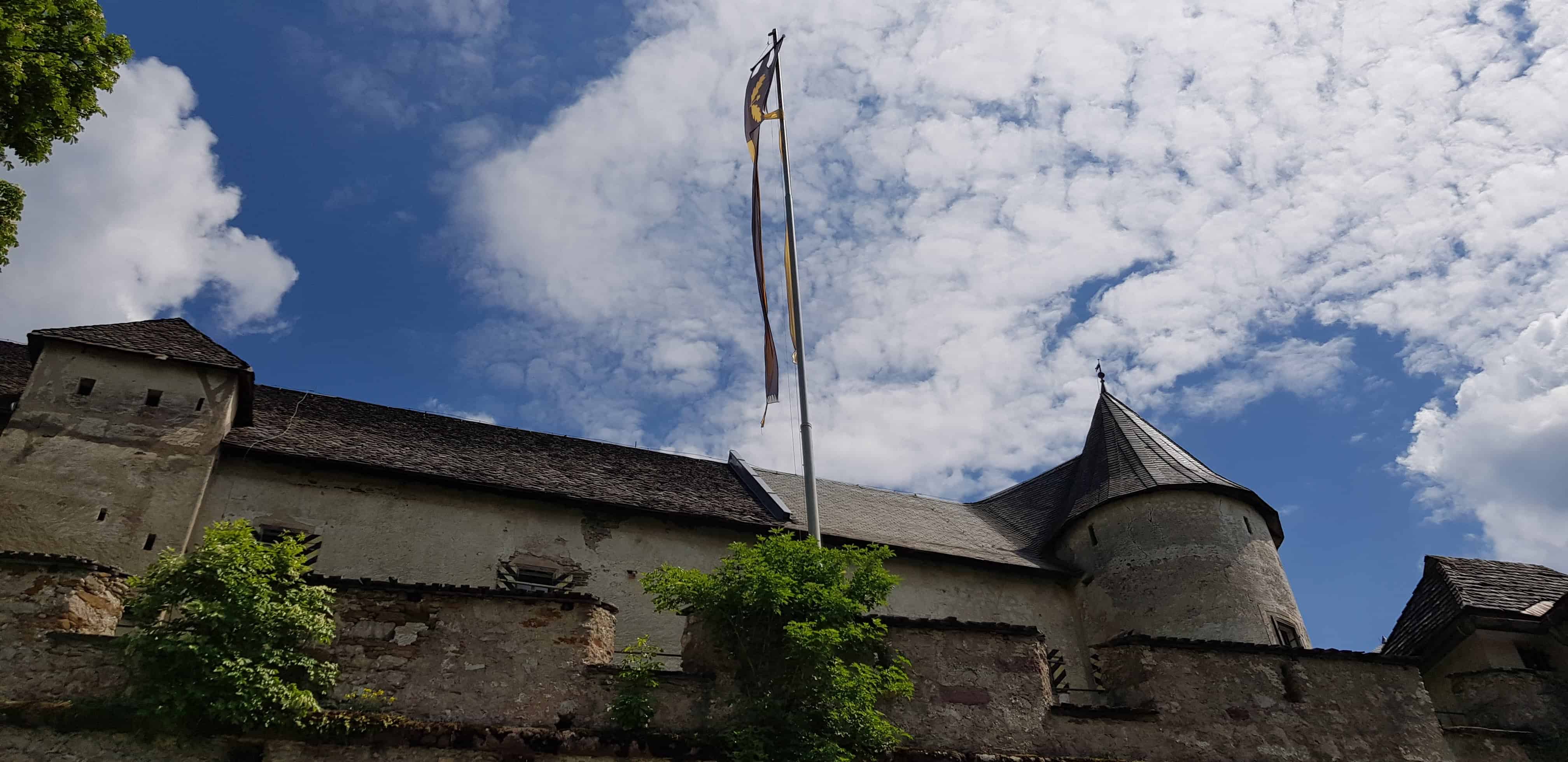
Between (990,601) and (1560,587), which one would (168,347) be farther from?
(1560,587)

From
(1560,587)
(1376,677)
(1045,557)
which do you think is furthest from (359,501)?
(1560,587)

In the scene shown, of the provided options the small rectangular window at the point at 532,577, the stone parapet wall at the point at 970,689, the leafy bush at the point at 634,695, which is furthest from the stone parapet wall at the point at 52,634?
the stone parapet wall at the point at 970,689

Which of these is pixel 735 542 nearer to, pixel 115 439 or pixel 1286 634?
pixel 115 439

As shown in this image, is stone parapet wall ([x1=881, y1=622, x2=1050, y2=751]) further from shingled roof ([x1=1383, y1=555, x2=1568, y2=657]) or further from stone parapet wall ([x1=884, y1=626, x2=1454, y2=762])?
shingled roof ([x1=1383, y1=555, x2=1568, y2=657])

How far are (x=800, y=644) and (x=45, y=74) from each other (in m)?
12.1

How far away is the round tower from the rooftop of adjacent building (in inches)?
3.6

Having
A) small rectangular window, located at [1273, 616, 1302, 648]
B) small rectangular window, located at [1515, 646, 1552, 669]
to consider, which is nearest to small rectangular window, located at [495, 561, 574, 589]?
small rectangular window, located at [1273, 616, 1302, 648]

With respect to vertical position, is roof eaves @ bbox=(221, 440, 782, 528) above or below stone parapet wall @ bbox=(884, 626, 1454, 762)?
above

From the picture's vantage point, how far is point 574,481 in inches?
720

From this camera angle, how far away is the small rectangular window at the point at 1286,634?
1845 cm

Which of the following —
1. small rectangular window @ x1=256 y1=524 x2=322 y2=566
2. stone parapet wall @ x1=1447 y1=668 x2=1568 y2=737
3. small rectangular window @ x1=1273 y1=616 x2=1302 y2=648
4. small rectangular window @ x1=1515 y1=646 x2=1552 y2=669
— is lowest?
stone parapet wall @ x1=1447 y1=668 x2=1568 y2=737

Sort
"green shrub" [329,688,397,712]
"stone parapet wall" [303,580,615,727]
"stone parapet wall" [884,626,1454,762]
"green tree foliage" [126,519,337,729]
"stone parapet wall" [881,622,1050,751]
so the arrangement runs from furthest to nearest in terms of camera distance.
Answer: "stone parapet wall" [884,626,1454,762] → "stone parapet wall" [881,622,1050,751] → "stone parapet wall" [303,580,615,727] → "green shrub" [329,688,397,712] → "green tree foliage" [126,519,337,729]

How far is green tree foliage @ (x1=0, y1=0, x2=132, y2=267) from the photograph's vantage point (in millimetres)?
12719

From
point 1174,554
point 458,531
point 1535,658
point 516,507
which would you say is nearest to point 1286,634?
point 1174,554
